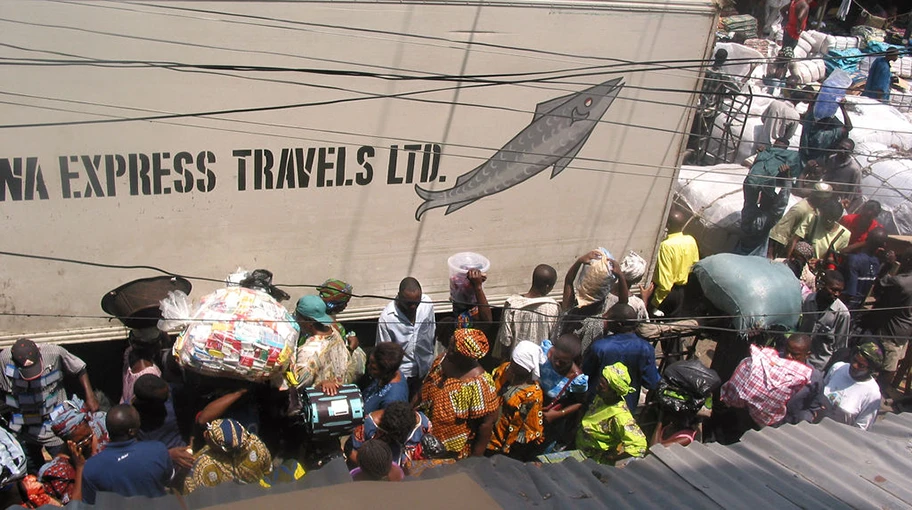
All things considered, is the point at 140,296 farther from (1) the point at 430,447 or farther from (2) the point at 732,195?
(2) the point at 732,195

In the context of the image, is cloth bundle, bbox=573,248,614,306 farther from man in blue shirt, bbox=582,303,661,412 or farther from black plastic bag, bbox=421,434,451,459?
black plastic bag, bbox=421,434,451,459

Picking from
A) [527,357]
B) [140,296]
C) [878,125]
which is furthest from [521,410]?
[878,125]

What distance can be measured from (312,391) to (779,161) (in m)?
5.69

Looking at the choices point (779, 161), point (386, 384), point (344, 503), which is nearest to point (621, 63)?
point (779, 161)

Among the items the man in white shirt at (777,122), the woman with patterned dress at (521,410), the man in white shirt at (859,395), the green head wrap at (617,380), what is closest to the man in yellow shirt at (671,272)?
the man in white shirt at (859,395)

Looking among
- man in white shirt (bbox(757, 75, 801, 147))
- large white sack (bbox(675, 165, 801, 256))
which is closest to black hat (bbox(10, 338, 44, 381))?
large white sack (bbox(675, 165, 801, 256))

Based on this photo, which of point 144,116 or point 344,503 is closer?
point 344,503

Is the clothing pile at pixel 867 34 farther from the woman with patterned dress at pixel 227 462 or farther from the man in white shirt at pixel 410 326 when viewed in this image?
the woman with patterned dress at pixel 227 462

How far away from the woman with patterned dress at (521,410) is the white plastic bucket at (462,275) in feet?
3.94

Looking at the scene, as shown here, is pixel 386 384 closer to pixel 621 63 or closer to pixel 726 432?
pixel 726 432

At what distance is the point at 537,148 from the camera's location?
255 inches

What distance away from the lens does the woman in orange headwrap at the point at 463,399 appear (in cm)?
462

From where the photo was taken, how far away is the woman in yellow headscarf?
449 cm

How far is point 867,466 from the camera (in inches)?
139
